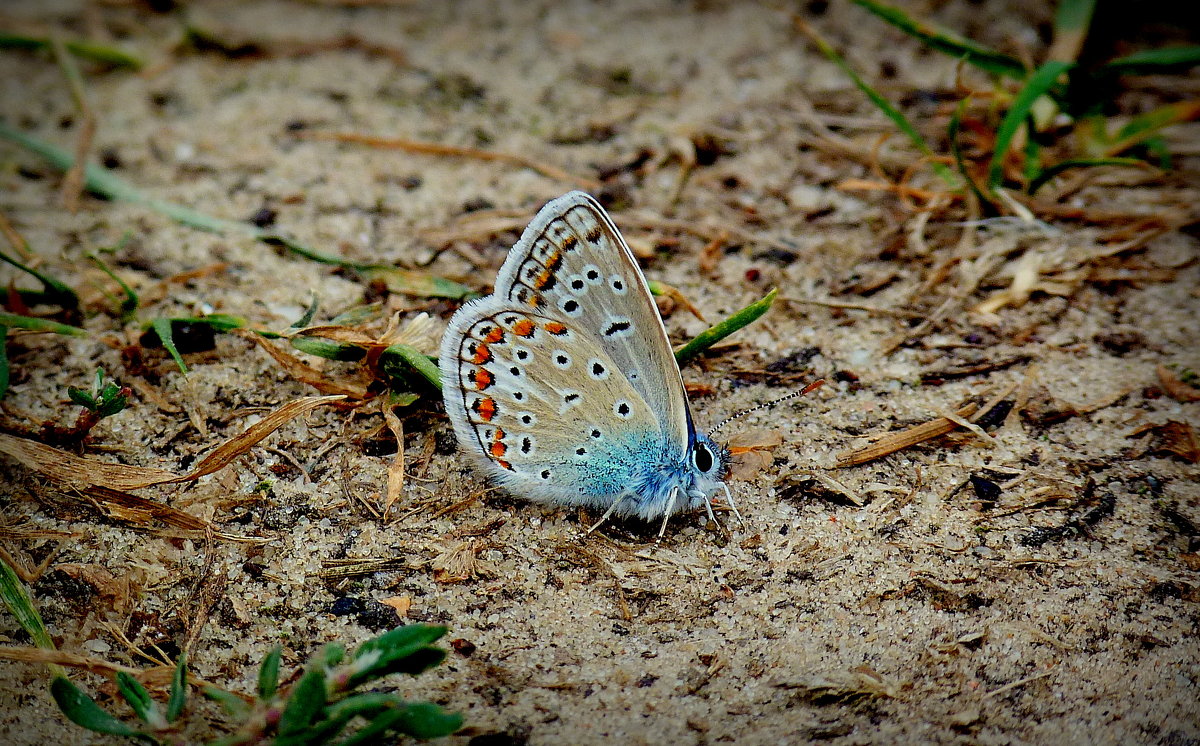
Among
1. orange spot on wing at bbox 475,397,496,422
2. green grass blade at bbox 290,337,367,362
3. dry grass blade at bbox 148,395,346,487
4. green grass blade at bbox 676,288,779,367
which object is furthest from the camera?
green grass blade at bbox 290,337,367,362

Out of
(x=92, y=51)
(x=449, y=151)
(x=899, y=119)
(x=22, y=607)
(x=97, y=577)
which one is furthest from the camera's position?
(x=92, y=51)

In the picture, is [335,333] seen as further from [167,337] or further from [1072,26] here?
[1072,26]

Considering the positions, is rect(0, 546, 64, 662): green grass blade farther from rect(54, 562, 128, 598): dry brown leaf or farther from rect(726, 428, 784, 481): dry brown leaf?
rect(726, 428, 784, 481): dry brown leaf

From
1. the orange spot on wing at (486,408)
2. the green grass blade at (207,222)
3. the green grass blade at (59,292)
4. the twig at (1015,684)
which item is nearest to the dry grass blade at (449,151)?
the green grass blade at (207,222)

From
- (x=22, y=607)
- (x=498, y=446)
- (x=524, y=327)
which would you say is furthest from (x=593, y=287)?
(x=22, y=607)

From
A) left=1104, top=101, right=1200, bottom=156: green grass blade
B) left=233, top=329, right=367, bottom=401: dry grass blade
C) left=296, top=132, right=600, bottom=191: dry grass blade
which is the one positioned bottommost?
left=233, top=329, right=367, bottom=401: dry grass blade

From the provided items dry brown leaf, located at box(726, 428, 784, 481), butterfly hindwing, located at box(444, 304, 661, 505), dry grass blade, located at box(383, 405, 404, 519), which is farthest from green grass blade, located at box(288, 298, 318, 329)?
dry brown leaf, located at box(726, 428, 784, 481)

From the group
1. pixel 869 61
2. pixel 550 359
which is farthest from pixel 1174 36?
pixel 550 359
